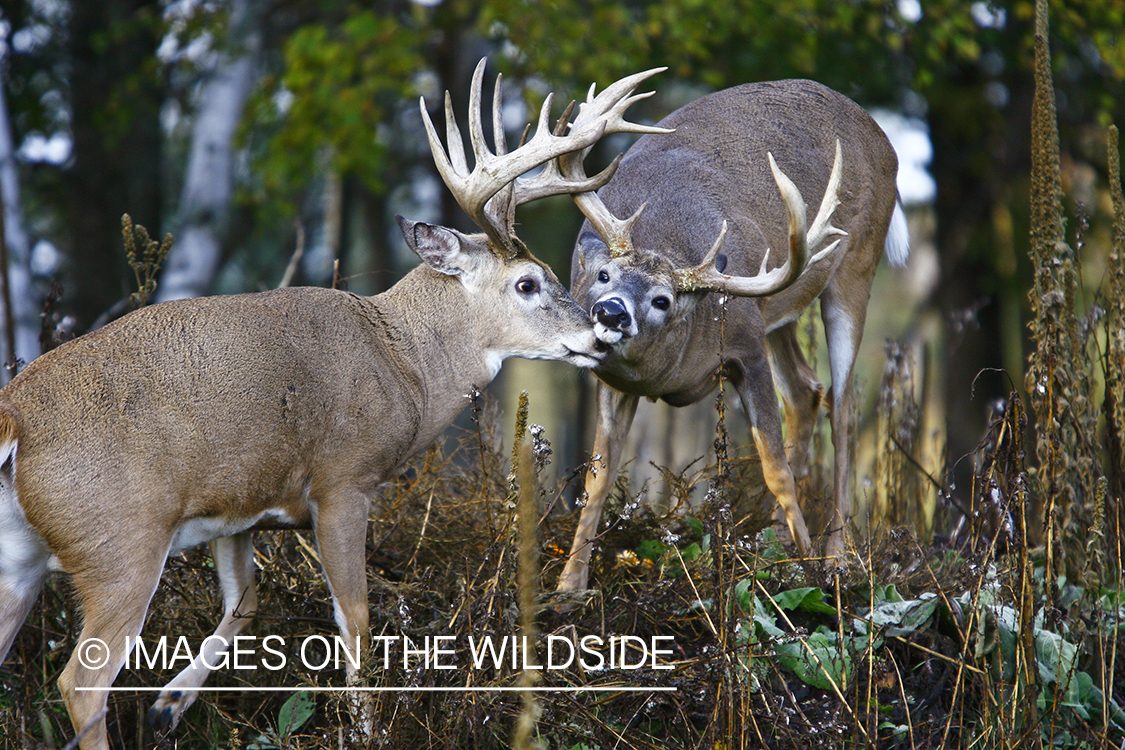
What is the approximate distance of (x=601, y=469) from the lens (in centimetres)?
Result: 529

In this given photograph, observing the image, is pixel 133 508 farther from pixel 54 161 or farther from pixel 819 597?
pixel 54 161

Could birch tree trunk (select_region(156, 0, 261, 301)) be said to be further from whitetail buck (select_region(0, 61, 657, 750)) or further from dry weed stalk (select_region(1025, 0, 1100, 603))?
dry weed stalk (select_region(1025, 0, 1100, 603))

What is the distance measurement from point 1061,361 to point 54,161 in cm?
1171

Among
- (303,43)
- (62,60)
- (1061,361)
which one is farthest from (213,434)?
(62,60)

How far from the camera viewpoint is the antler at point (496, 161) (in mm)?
4496

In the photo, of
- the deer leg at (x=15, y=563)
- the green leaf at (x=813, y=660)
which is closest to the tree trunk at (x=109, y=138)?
the deer leg at (x=15, y=563)

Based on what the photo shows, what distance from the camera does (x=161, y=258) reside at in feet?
15.3

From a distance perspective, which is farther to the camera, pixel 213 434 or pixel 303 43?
pixel 303 43

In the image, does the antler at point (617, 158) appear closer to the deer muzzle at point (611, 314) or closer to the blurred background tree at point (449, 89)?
the deer muzzle at point (611, 314)

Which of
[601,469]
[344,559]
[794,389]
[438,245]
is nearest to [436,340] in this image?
[438,245]

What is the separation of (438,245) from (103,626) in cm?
197

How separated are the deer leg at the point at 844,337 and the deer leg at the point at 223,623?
10.4 ft

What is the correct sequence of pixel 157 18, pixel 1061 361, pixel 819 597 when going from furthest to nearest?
pixel 157 18 < pixel 819 597 < pixel 1061 361

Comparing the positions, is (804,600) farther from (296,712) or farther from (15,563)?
(15,563)
